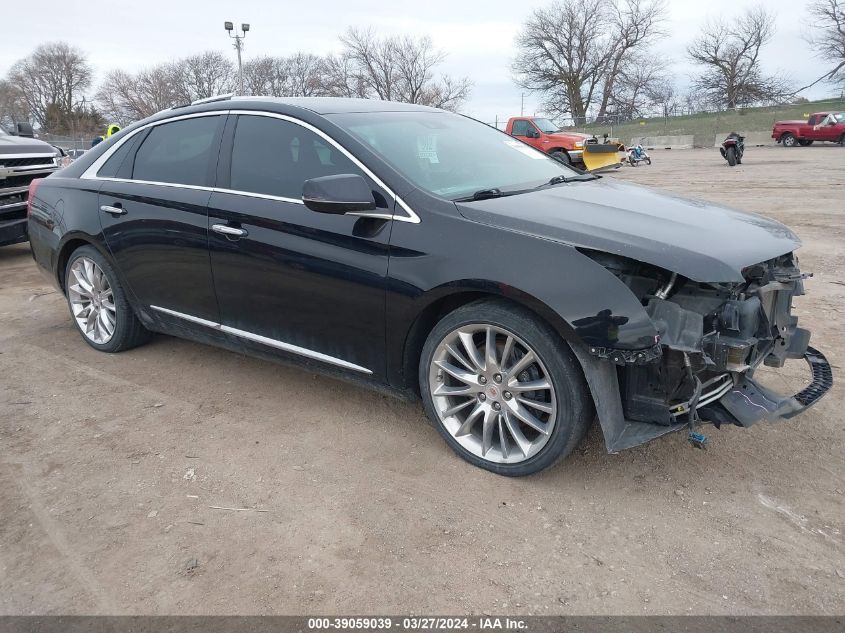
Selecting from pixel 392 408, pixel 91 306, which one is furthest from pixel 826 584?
pixel 91 306

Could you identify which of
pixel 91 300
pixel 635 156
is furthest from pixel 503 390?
pixel 635 156

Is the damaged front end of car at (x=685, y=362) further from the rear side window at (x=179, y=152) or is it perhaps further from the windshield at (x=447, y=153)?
the rear side window at (x=179, y=152)

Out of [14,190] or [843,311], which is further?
[14,190]

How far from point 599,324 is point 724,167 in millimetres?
22384

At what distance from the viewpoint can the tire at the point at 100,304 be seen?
4449mm

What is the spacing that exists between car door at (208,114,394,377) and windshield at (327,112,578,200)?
0.22m

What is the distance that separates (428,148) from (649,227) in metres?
1.28

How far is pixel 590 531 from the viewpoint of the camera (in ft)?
8.57

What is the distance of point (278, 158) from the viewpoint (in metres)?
3.53

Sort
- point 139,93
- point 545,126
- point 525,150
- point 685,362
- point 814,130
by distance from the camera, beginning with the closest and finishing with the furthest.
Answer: point 685,362 < point 525,150 < point 545,126 < point 814,130 < point 139,93

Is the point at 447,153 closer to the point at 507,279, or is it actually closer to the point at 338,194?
the point at 338,194

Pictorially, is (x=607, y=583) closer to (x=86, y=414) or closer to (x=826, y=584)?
(x=826, y=584)

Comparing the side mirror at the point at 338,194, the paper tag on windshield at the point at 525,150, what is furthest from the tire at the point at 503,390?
the paper tag on windshield at the point at 525,150

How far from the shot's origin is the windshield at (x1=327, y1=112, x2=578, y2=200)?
3271 millimetres
